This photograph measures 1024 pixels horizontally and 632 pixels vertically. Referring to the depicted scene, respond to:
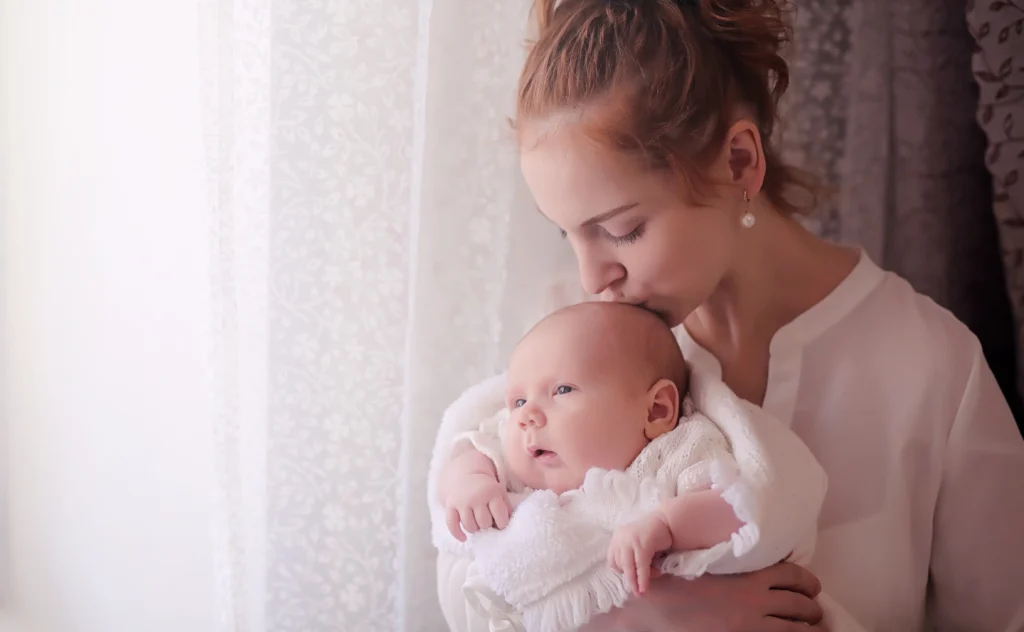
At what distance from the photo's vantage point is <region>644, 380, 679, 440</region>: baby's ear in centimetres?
106

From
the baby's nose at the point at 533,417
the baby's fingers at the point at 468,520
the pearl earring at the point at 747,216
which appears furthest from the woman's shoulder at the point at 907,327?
the baby's fingers at the point at 468,520

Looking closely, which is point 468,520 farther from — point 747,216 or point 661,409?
point 747,216

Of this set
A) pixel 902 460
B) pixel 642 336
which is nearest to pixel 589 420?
pixel 642 336

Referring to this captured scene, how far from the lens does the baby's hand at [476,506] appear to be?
40.7 inches

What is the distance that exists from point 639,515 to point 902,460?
445 mm

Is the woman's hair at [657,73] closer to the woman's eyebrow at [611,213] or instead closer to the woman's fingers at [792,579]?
the woman's eyebrow at [611,213]

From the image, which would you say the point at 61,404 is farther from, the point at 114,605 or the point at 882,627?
the point at 882,627

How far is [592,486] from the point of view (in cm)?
100

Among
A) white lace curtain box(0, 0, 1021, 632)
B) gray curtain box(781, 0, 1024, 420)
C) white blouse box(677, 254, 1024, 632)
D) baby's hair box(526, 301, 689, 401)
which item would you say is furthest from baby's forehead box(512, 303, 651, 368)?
gray curtain box(781, 0, 1024, 420)

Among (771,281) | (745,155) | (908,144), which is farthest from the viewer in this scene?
(908,144)

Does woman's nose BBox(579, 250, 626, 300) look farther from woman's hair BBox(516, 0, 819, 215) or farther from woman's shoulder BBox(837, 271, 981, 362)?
woman's shoulder BBox(837, 271, 981, 362)

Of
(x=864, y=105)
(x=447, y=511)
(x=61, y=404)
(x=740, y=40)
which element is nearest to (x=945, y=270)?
(x=864, y=105)

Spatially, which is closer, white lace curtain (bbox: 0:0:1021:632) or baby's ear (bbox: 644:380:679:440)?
baby's ear (bbox: 644:380:679:440)

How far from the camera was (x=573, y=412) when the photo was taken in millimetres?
1034
